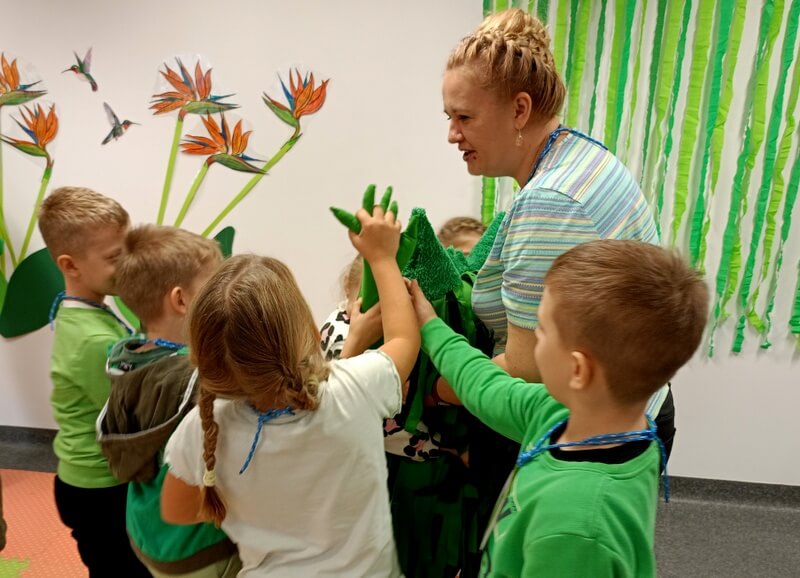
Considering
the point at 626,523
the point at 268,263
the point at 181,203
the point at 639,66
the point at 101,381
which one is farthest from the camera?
the point at 181,203

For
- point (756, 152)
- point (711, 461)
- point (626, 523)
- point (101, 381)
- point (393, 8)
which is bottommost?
point (711, 461)

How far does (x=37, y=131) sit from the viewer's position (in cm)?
242

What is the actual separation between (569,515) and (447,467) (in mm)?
Answer: 452

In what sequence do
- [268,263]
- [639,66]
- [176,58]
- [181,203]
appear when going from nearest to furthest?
[268,263]
[639,66]
[176,58]
[181,203]

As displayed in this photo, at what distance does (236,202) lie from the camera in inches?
93.0

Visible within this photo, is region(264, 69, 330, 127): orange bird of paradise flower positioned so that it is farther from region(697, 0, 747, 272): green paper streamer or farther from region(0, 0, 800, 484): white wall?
region(697, 0, 747, 272): green paper streamer

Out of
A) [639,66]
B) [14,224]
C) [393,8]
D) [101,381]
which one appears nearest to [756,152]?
[639,66]

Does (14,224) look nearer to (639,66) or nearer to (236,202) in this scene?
(236,202)

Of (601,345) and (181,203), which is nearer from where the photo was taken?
(601,345)

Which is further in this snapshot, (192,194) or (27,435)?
(27,435)

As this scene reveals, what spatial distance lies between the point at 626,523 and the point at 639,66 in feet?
5.74

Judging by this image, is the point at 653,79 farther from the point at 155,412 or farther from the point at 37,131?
the point at 37,131

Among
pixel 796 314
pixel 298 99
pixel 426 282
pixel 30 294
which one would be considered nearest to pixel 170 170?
pixel 298 99

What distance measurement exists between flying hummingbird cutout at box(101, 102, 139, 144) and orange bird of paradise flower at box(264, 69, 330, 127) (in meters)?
0.63
